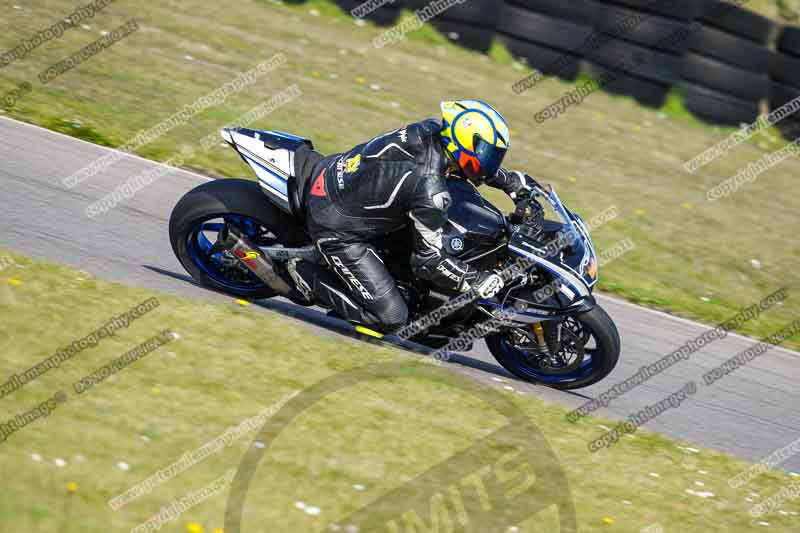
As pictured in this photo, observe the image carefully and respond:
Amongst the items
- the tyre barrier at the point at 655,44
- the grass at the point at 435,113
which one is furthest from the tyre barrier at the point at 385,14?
the grass at the point at 435,113

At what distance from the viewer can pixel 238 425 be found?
5.41 metres

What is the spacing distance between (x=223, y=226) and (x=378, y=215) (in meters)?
1.25

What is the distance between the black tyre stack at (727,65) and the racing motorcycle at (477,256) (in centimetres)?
841

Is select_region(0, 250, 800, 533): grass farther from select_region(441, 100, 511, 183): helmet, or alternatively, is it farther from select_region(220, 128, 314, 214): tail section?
select_region(441, 100, 511, 183): helmet

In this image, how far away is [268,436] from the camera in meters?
5.39

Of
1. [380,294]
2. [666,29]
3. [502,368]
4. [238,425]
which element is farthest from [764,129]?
[238,425]

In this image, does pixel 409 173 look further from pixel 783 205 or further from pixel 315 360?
pixel 783 205

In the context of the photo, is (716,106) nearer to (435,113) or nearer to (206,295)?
(435,113)

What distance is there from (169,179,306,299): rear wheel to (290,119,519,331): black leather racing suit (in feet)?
1.03

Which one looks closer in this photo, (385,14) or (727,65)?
(727,65)

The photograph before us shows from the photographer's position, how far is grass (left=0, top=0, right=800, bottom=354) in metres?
10.2

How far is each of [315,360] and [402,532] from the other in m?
1.85

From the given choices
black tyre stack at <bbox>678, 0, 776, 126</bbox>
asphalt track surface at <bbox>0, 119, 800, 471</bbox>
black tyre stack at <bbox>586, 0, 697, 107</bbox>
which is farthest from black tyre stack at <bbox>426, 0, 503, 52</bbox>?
asphalt track surface at <bbox>0, 119, 800, 471</bbox>

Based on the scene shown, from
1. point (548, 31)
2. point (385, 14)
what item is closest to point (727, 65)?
point (548, 31)
